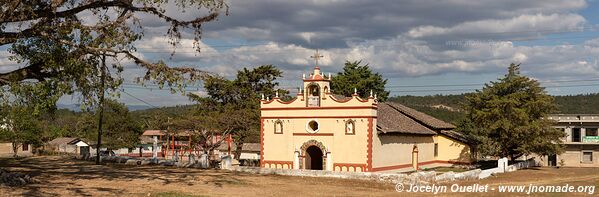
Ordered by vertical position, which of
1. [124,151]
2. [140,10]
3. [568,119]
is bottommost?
[124,151]

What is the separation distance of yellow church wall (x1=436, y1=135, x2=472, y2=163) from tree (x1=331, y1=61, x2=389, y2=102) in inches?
933

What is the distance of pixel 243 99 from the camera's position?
61.9 m

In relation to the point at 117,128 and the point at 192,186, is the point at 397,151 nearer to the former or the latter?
the point at 192,186

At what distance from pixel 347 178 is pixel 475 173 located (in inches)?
339

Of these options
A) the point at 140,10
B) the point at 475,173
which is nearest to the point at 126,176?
the point at 140,10

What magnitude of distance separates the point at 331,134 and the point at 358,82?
119 feet

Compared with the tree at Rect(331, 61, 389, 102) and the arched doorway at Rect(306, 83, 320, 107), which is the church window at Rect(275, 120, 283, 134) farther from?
the tree at Rect(331, 61, 389, 102)

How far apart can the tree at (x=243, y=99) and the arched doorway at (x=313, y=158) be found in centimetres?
1299

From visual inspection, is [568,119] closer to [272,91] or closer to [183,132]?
[272,91]

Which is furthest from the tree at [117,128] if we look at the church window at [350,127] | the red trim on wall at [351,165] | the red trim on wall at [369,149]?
the red trim on wall at [369,149]

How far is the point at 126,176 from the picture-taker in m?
28.9

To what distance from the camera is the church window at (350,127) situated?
37.6m

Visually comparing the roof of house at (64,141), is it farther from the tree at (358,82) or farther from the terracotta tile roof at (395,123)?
the terracotta tile roof at (395,123)

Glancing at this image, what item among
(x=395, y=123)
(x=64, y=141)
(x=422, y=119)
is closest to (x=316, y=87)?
(x=395, y=123)
